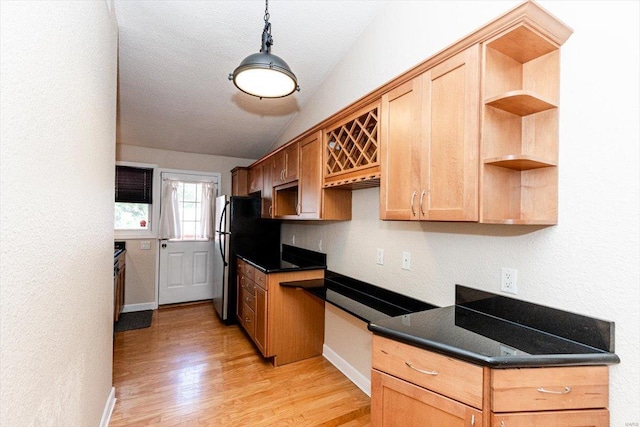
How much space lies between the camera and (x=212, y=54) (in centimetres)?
272

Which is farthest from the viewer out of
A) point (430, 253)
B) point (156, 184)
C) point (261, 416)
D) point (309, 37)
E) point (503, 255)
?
point (156, 184)

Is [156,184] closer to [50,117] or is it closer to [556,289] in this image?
[50,117]

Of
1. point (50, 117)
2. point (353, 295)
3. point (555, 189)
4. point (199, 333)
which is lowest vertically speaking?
point (199, 333)

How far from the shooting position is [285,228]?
13.5 ft

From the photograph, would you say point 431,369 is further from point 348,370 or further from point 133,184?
point 133,184

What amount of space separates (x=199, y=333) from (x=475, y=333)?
10.8ft

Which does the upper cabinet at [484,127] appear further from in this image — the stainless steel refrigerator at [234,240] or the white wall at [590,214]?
the stainless steel refrigerator at [234,240]

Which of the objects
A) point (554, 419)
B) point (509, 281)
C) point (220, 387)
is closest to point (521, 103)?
point (509, 281)

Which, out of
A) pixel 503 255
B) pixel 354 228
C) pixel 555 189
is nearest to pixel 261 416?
pixel 354 228

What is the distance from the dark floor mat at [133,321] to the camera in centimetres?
373

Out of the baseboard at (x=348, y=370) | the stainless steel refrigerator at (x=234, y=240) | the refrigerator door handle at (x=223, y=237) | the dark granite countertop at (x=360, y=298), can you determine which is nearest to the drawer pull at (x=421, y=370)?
the dark granite countertop at (x=360, y=298)

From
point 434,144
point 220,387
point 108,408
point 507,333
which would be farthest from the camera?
point 220,387

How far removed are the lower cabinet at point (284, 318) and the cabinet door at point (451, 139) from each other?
5.86ft

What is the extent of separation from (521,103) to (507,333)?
107 cm
